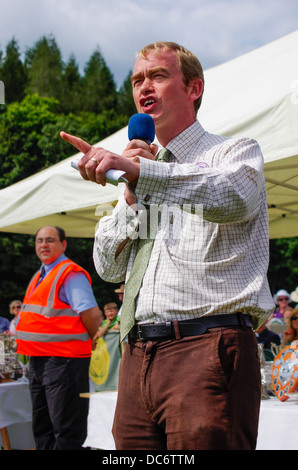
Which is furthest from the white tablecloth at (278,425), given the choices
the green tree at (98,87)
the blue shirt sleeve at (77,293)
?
the green tree at (98,87)

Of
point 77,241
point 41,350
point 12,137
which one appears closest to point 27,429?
point 41,350

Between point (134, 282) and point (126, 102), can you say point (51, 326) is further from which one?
point (126, 102)

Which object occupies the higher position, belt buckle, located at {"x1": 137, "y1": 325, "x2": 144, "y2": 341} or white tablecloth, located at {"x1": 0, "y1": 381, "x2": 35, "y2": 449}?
belt buckle, located at {"x1": 137, "y1": 325, "x2": 144, "y2": 341}

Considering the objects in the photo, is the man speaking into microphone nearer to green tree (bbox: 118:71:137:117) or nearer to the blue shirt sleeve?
the blue shirt sleeve

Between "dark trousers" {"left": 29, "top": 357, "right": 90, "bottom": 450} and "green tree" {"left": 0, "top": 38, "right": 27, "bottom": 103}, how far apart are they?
93.1 feet

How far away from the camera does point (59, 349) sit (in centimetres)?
422

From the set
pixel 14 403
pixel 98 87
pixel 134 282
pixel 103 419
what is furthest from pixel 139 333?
pixel 98 87

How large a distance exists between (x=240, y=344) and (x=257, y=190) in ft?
1.29

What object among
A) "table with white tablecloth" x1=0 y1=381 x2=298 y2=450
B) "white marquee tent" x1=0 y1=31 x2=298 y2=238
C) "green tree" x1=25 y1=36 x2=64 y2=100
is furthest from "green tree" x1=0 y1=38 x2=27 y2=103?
"table with white tablecloth" x1=0 y1=381 x2=298 y2=450

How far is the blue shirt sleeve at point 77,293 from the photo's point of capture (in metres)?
4.26

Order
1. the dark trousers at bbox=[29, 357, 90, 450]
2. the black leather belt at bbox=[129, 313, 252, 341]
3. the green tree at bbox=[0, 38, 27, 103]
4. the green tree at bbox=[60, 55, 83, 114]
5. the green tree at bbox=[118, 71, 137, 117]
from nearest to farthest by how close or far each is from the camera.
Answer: the black leather belt at bbox=[129, 313, 252, 341] < the dark trousers at bbox=[29, 357, 90, 450] < the green tree at bbox=[118, 71, 137, 117] < the green tree at bbox=[0, 38, 27, 103] < the green tree at bbox=[60, 55, 83, 114]

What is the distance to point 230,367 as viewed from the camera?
55.0 inches

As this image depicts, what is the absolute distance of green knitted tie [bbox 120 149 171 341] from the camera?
154 centimetres
